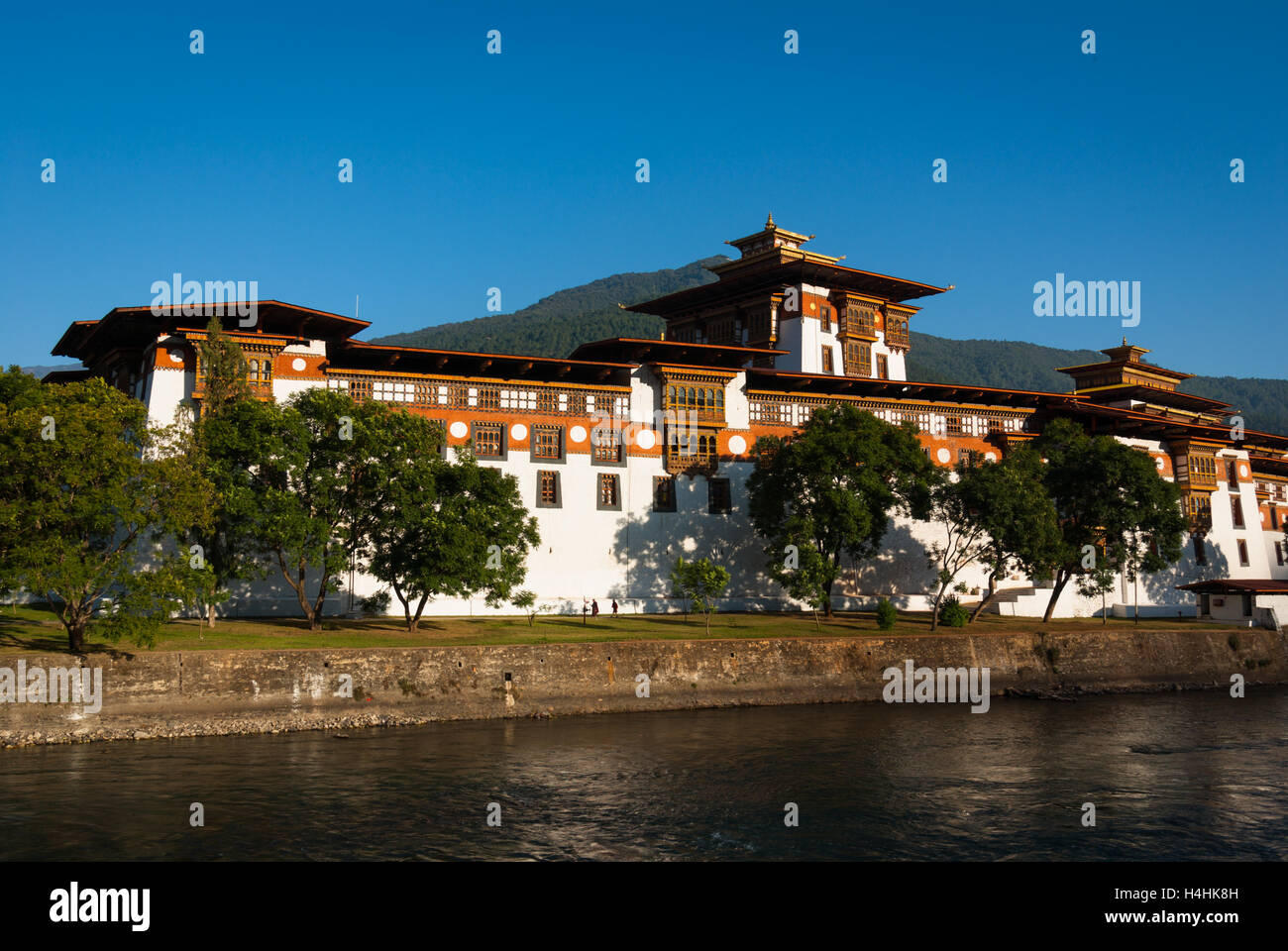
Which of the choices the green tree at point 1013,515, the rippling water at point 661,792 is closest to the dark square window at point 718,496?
the green tree at point 1013,515

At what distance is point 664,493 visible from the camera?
208ft

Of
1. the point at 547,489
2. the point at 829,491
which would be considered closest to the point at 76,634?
the point at 547,489

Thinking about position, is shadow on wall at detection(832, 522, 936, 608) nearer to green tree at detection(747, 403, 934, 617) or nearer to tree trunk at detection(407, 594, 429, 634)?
green tree at detection(747, 403, 934, 617)

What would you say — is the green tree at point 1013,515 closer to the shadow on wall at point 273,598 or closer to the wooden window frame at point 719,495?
the wooden window frame at point 719,495

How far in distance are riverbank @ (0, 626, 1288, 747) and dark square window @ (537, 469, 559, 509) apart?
14.4 m

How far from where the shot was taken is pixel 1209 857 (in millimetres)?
24547

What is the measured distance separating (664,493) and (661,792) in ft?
111

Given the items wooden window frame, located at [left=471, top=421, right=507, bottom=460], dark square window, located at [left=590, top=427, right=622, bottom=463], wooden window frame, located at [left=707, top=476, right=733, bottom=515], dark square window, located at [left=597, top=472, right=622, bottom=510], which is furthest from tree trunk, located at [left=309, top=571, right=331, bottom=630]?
wooden window frame, located at [left=707, top=476, right=733, bottom=515]

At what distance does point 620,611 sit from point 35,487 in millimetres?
31979

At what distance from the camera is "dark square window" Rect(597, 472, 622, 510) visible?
61344mm

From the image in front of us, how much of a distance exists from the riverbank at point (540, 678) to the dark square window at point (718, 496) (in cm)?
1396

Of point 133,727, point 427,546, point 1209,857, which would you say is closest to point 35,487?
point 133,727

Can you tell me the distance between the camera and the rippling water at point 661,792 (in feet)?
81.6
